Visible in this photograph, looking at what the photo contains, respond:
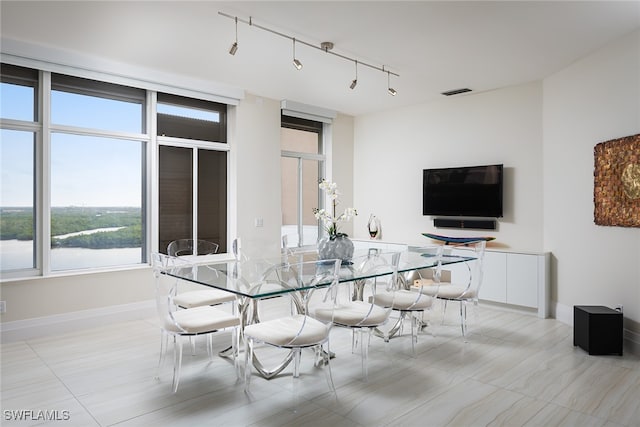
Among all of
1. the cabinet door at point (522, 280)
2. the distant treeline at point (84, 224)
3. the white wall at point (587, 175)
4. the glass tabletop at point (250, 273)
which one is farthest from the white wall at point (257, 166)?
the white wall at point (587, 175)

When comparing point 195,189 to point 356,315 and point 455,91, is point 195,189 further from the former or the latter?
point 455,91

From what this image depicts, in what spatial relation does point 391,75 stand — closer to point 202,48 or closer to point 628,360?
point 202,48

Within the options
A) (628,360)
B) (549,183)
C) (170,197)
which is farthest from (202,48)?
(628,360)

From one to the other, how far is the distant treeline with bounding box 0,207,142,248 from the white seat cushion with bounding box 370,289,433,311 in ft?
10.0

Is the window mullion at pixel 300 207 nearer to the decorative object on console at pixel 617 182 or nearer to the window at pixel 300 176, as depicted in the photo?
the window at pixel 300 176

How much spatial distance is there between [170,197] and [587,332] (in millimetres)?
4569

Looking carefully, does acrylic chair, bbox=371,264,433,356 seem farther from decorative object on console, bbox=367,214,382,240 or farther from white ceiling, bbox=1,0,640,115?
decorative object on console, bbox=367,214,382,240

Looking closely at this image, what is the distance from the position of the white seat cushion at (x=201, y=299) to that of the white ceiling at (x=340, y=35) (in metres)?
2.32

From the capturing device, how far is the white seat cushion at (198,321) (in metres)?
2.91

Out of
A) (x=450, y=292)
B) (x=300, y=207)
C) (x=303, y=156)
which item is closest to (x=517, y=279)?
(x=450, y=292)

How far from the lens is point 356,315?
10.3 feet

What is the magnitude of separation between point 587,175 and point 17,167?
18.9ft

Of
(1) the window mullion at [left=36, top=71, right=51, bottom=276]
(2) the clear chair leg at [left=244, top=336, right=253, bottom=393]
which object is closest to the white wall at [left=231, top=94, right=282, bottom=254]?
(1) the window mullion at [left=36, top=71, right=51, bottom=276]

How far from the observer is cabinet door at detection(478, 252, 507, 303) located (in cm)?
517
